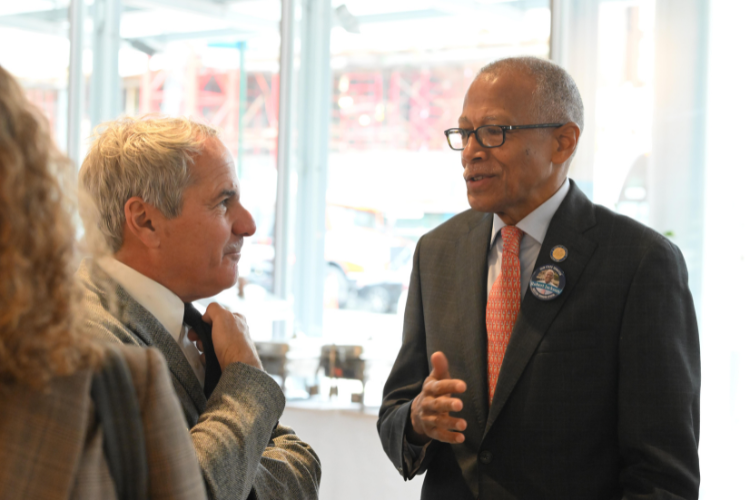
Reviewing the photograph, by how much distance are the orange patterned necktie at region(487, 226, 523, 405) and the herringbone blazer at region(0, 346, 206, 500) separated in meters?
0.94

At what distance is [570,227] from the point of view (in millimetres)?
1612

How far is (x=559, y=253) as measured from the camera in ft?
5.16

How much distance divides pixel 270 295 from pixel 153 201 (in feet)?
11.8

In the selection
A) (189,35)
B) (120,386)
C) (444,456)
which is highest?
(189,35)

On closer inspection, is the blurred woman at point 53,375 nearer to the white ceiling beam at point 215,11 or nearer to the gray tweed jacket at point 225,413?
the gray tweed jacket at point 225,413

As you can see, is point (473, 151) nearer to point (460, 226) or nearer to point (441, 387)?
point (460, 226)

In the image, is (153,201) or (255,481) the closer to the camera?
(255,481)

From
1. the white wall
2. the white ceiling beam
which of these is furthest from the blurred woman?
the white ceiling beam

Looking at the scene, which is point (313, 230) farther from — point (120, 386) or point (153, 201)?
point (120, 386)

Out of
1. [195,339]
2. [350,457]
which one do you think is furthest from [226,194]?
[350,457]

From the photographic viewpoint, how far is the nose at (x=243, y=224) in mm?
1579

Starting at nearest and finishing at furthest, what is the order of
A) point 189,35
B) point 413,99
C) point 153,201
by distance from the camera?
point 153,201 → point 413,99 → point 189,35

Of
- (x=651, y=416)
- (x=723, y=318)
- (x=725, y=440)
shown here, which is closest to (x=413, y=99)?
(x=723, y=318)

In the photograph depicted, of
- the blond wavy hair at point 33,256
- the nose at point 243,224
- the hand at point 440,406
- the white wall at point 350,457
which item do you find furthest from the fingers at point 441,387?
the white wall at point 350,457
